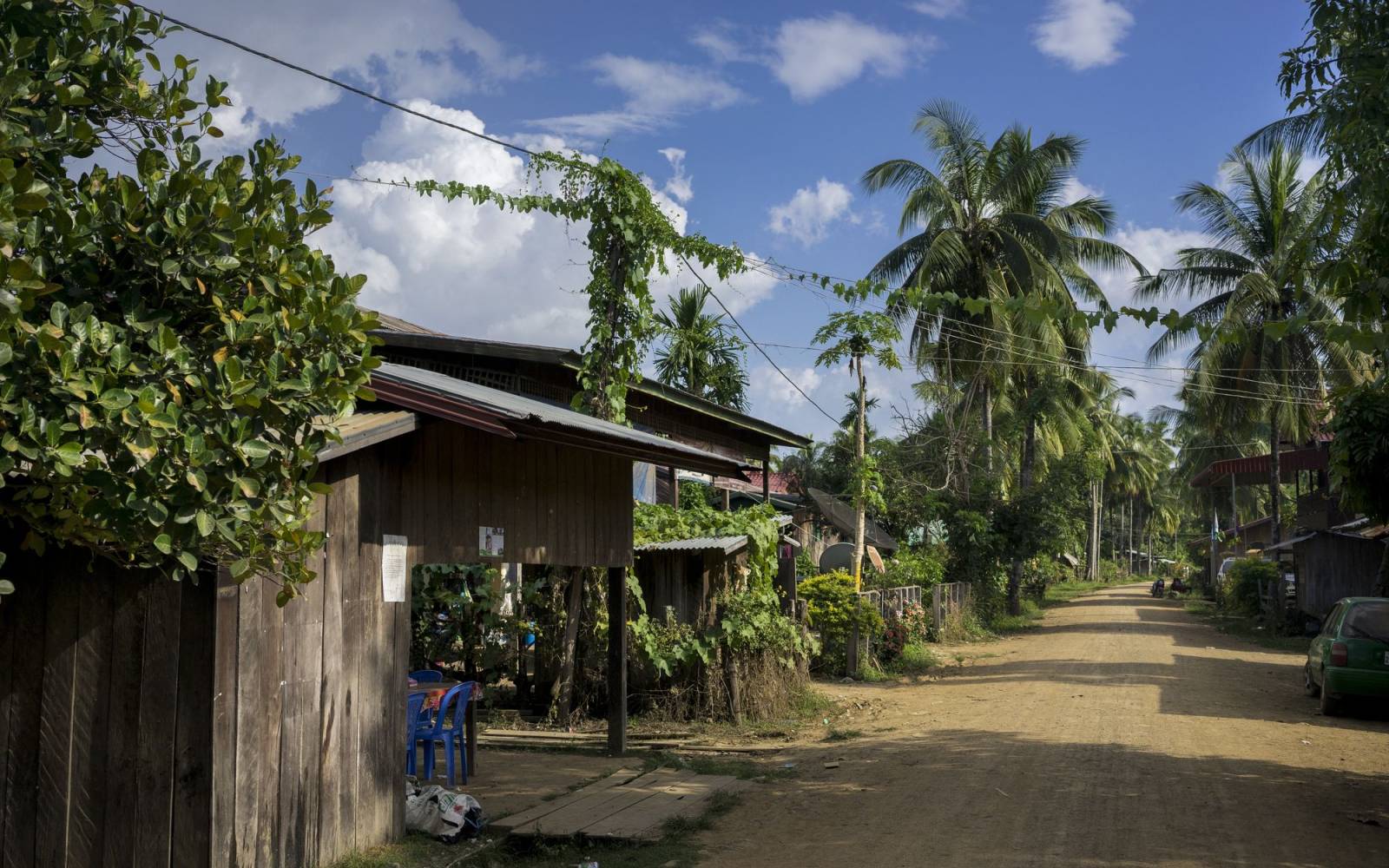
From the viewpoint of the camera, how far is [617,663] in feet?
37.5

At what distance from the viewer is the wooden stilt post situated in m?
11.3

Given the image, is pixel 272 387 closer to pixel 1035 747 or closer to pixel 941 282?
pixel 1035 747

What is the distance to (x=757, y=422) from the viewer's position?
63.6 ft

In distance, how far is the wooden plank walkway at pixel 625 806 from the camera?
798cm

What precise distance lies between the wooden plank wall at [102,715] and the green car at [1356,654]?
13.6m

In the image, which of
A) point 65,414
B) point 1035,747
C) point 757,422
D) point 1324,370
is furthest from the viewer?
point 1324,370

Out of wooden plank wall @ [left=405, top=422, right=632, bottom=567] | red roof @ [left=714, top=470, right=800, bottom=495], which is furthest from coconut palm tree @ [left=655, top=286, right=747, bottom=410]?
wooden plank wall @ [left=405, top=422, right=632, bottom=567]

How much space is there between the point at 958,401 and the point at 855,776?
28.9 meters

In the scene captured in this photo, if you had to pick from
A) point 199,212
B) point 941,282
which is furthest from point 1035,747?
point 941,282

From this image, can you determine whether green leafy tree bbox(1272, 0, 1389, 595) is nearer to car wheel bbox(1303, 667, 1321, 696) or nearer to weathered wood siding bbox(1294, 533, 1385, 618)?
car wheel bbox(1303, 667, 1321, 696)

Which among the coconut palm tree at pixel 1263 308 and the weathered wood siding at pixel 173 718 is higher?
the coconut palm tree at pixel 1263 308

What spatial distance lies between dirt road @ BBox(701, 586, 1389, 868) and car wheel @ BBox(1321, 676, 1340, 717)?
0.26 meters

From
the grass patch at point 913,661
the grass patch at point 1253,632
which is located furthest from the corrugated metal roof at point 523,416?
the grass patch at point 1253,632

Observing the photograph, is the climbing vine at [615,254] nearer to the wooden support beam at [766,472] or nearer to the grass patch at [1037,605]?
the wooden support beam at [766,472]
